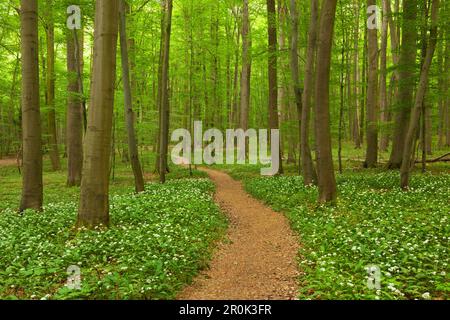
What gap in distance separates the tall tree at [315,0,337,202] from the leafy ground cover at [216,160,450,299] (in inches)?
25.0

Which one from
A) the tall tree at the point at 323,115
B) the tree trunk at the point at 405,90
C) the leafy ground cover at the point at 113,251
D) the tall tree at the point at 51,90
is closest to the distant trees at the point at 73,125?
the tall tree at the point at 51,90

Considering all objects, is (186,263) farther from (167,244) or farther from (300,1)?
(300,1)

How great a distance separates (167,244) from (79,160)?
12.4 metres

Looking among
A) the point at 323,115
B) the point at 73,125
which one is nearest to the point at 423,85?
the point at 323,115

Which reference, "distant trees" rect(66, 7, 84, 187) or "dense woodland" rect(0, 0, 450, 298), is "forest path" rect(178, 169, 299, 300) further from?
"distant trees" rect(66, 7, 84, 187)

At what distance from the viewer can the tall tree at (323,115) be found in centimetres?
1094

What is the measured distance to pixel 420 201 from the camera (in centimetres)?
1054

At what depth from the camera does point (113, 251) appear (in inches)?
276

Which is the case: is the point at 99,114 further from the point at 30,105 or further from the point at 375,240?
A: the point at 375,240

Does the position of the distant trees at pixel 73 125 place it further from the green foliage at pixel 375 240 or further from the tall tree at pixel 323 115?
the tall tree at pixel 323 115

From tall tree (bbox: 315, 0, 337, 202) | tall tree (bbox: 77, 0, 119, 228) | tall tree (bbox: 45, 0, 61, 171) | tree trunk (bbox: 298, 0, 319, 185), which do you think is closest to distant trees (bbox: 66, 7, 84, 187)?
tall tree (bbox: 45, 0, 61, 171)

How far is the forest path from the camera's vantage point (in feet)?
20.1

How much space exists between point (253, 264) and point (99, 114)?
16.3ft

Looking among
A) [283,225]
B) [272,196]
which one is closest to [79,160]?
[272,196]
